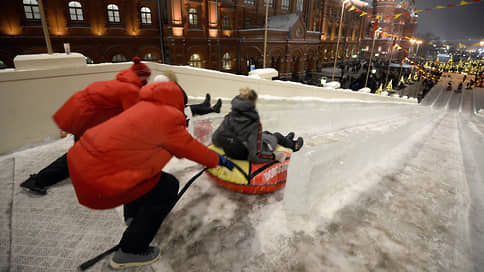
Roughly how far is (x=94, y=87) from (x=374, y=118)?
23.7ft

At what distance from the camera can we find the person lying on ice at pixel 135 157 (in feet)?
4.82

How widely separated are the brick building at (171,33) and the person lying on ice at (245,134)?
61.0 feet

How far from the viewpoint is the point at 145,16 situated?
20.2m

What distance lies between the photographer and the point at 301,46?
26.7 meters

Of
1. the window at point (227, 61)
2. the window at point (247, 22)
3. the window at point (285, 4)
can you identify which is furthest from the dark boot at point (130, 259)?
the window at point (285, 4)

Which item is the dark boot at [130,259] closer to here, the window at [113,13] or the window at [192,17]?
the window at [113,13]

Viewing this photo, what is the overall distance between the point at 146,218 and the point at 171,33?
22430mm

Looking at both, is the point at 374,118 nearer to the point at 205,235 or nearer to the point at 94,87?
the point at 205,235

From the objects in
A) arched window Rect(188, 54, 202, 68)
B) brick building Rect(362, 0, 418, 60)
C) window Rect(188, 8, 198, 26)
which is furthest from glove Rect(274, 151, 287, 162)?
brick building Rect(362, 0, 418, 60)

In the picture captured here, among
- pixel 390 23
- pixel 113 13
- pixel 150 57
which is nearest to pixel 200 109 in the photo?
pixel 150 57

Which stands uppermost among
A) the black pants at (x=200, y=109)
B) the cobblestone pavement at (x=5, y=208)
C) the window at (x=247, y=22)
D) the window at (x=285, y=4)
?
the window at (x=285, y=4)

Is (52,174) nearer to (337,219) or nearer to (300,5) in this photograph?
(337,219)

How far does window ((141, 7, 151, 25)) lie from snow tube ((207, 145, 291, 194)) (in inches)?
864

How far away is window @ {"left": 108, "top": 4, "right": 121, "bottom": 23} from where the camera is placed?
1847 cm
